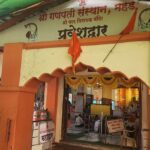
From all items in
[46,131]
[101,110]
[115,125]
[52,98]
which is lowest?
[46,131]

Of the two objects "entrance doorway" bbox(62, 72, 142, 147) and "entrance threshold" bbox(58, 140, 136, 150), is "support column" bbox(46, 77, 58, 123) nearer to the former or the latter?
"entrance doorway" bbox(62, 72, 142, 147)

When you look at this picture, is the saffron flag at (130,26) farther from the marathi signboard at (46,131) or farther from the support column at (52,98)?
the support column at (52,98)

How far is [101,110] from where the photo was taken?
8.58 metres

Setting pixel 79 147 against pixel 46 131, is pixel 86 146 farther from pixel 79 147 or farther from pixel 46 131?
pixel 46 131

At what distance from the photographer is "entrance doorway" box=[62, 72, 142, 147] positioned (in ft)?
22.2

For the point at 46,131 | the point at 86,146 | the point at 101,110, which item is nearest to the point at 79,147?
the point at 86,146

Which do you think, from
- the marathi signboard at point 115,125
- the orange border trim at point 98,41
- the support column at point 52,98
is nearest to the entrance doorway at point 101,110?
the marathi signboard at point 115,125

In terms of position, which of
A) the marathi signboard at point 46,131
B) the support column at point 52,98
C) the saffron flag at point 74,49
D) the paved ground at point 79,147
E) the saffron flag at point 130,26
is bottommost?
the paved ground at point 79,147

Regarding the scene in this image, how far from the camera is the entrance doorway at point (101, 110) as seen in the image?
6777mm

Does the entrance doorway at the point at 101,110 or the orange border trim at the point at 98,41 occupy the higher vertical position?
the orange border trim at the point at 98,41

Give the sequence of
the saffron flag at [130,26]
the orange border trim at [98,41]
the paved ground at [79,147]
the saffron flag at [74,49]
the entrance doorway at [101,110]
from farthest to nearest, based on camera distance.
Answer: the entrance doorway at [101,110] < the paved ground at [79,147] < the saffron flag at [74,49] < the saffron flag at [130,26] < the orange border trim at [98,41]

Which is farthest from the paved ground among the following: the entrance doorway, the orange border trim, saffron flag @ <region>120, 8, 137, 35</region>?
saffron flag @ <region>120, 8, 137, 35</region>

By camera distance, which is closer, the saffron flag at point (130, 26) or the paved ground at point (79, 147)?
the saffron flag at point (130, 26)

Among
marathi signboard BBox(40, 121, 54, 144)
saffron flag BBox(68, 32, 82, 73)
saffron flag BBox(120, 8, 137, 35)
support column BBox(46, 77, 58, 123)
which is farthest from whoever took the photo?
support column BBox(46, 77, 58, 123)
